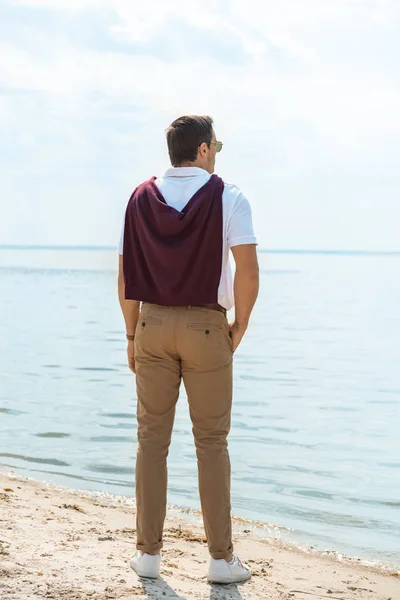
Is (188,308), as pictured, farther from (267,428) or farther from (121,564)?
(267,428)

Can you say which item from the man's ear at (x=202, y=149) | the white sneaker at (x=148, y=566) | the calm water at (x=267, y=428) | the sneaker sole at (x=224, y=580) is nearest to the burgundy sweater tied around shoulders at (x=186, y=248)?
the man's ear at (x=202, y=149)

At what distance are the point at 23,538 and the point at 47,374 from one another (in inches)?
307

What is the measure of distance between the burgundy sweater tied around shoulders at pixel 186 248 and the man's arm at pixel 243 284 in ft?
0.28

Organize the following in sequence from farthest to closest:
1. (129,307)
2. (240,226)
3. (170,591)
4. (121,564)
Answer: (121,564), (129,307), (170,591), (240,226)

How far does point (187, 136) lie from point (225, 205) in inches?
14.2

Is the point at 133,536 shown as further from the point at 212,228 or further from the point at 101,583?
the point at 212,228

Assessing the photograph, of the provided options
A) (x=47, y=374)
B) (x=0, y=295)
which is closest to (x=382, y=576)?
(x=47, y=374)

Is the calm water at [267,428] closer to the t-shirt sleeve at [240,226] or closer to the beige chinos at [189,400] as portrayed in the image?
the beige chinos at [189,400]

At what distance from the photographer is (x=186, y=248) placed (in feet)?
11.8

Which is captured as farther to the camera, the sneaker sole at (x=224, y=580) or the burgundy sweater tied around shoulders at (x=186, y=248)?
the sneaker sole at (x=224, y=580)

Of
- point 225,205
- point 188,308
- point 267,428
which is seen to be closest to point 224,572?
point 188,308

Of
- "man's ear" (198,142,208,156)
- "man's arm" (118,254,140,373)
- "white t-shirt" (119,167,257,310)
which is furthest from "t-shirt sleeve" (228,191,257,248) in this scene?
"man's arm" (118,254,140,373)

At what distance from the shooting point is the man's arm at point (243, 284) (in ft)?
11.8

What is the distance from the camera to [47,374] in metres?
12.0
